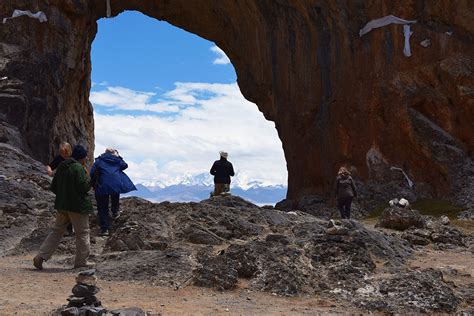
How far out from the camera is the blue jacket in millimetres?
13992

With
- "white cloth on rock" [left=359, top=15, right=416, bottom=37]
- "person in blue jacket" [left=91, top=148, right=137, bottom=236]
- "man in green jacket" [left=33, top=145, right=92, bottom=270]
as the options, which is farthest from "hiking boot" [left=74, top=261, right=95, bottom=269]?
"white cloth on rock" [left=359, top=15, right=416, bottom=37]

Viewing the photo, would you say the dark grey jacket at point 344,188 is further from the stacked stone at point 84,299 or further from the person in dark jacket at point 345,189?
the stacked stone at point 84,299

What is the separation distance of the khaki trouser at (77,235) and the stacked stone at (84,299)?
3.89 metres

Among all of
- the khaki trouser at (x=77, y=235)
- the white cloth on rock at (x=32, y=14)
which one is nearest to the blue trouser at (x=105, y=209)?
the khaki trouser at (x=77, y=235)

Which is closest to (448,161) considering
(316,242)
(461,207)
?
(461,207)

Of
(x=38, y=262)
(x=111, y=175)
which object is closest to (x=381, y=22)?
(x=111, y=175)

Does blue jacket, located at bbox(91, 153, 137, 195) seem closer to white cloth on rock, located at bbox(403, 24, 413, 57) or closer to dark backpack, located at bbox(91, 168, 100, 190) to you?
dark backpack, located at bbox(91, 168, 100, 190)

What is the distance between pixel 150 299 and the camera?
9.24 metres

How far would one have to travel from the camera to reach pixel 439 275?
1000 centimetres

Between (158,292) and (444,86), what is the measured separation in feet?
75.5

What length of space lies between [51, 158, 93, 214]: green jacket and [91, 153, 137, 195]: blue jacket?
7.72 ft

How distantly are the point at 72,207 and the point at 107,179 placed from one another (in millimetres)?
2704

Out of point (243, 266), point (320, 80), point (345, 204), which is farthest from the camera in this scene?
point (320, 80)

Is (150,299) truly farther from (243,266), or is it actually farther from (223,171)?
(223,171)
